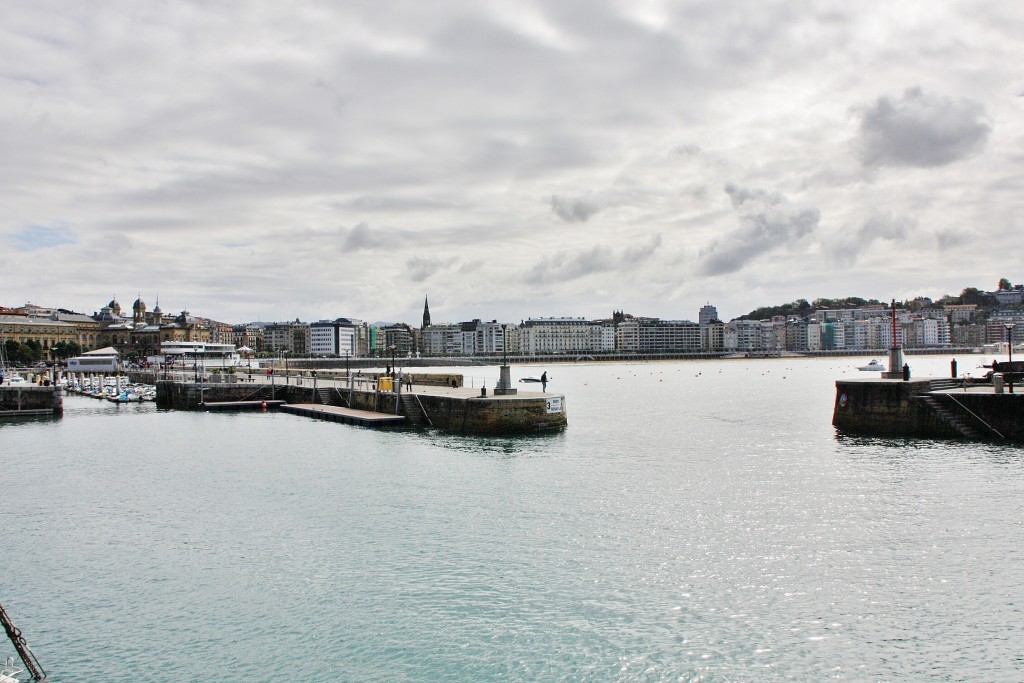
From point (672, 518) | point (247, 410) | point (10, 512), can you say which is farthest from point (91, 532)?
point (247, 410)

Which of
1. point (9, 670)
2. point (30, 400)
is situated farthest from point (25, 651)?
point (30, 400)

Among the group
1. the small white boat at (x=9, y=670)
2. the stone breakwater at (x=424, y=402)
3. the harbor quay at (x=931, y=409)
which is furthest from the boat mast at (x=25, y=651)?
the harbor quay at (x=931, y=409)

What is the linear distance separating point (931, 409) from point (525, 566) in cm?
2443

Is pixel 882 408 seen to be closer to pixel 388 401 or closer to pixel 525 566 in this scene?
pixel 525 566

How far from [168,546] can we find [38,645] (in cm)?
548

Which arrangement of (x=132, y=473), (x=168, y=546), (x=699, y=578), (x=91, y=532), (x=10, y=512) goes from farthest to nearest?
1. (x=132, y=473)
2. (x=10, y=512)
3. (x=91, y=532)
4. (x=168, y=546)
5. (x=699, y=578)

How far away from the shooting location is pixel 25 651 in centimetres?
1148

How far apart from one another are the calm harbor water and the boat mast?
277 millimetres

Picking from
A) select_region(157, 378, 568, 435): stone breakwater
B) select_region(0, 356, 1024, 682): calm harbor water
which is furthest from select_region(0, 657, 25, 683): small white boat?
select_region(157, 378, 568, 435): stone breakwater

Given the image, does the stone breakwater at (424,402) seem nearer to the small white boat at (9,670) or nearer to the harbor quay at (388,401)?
the harbor quay at (388,401)

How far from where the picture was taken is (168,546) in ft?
58.1

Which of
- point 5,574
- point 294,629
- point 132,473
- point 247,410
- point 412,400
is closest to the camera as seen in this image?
point 294,629

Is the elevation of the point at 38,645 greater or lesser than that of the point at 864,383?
lesser

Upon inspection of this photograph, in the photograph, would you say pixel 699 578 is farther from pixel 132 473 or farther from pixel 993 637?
pixel 132 473
